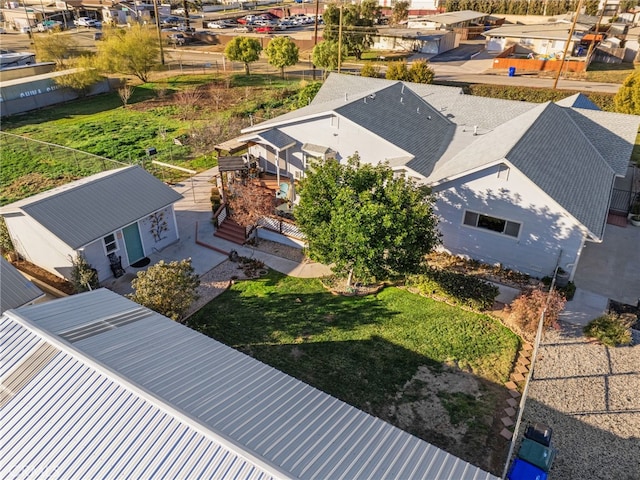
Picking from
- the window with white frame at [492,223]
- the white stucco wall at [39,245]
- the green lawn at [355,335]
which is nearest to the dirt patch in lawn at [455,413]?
the green lawn at [355,335]

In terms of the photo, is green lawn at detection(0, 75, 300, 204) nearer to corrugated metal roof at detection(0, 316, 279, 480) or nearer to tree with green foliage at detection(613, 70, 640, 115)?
corrugated metal roof at detection(0, 316, 279, 480)

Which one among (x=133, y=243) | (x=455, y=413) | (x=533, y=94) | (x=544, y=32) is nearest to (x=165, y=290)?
(x=133, y=243)

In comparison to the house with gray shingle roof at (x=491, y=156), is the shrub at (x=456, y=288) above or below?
below

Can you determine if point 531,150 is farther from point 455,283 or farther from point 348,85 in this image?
point 348,85

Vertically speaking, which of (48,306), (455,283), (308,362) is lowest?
(308,362)

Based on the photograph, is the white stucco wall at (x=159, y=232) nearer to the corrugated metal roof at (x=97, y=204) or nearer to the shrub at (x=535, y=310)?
the corrugated metal roof at (x=97, y=204)

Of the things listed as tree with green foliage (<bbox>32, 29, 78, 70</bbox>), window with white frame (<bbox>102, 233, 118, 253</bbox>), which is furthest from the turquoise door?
tree with green foliage (<bbox>32, 29, 78, 70</bbox>)

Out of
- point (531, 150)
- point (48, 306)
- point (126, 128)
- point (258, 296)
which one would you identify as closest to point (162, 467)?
point (48, 306)
